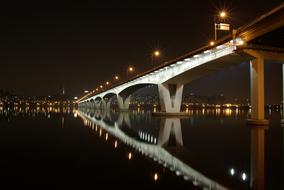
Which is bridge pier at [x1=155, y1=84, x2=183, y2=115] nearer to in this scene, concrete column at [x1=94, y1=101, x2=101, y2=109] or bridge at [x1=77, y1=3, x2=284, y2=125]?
bridge at [x1=77, y1=3, x2=284, y2=125]

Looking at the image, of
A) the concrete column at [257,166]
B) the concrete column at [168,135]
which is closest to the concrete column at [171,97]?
the concrete column at [168,135]

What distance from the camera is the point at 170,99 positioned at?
5488 centimetres

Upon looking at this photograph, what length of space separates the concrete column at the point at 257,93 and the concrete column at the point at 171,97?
22245 millimetres

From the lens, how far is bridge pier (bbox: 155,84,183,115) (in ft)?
177

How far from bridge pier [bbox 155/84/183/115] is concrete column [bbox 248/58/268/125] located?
2224cm

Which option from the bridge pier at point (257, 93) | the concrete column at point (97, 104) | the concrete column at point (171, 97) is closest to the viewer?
the bridge pier at point (257, 93)

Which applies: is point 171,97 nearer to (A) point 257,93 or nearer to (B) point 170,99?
(B) point 170,99

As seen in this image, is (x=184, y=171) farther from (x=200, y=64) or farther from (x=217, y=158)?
(x=200, y=64)

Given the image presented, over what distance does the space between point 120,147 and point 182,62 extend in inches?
1283

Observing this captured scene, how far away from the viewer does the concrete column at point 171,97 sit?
54094 mm

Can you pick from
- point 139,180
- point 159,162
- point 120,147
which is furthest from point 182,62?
point 139,180

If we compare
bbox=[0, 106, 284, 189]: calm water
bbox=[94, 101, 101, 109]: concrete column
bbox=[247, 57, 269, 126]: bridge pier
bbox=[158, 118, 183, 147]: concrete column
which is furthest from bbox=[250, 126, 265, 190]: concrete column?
bbox=[94, 101, 101, 109]: concrete column

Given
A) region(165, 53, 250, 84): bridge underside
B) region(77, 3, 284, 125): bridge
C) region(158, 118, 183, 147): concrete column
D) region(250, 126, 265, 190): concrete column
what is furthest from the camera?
region(165, 53, 250, 84): bridge underside

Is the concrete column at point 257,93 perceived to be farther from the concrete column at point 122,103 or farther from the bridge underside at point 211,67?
the concrete column at point 122,103
